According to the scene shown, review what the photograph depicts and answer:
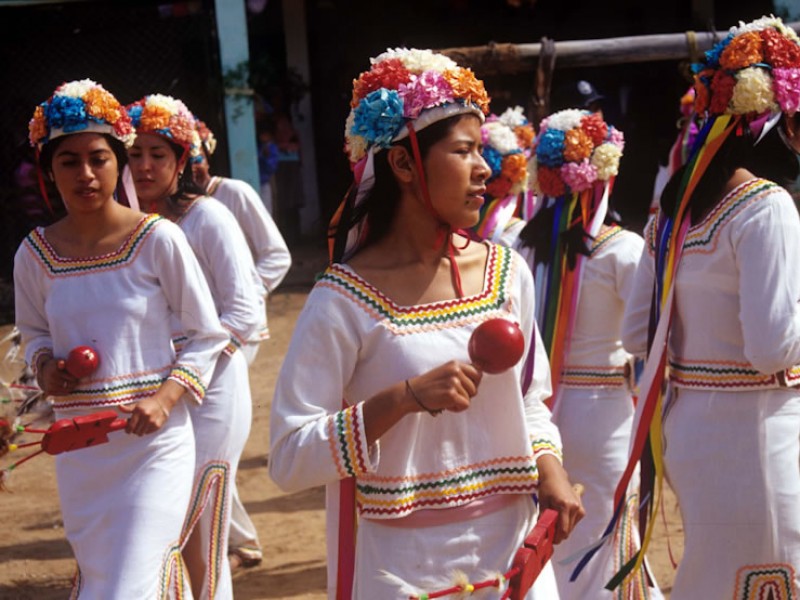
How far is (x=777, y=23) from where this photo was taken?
4.08 m

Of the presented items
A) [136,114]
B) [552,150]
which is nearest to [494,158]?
[552,150]

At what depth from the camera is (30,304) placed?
14.4ft

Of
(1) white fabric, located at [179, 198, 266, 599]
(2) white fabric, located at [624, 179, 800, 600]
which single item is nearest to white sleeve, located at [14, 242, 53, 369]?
(1) white fabric, located at [179, 198, 266, 599]

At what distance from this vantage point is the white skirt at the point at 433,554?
9.30 ft

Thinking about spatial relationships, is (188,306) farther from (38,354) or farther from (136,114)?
(136,114)

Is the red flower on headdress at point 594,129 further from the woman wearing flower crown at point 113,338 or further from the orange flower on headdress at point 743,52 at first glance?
the woman wearing flower crown at point 113,338

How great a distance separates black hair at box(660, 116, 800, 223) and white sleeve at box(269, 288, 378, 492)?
Result: 1533 mm

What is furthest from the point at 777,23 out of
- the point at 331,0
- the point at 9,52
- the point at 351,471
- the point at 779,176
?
the point at 331,0

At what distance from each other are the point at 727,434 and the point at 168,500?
186 centimetres

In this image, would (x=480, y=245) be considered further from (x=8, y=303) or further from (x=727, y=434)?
(x=8, y=303)

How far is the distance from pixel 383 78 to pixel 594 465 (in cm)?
250

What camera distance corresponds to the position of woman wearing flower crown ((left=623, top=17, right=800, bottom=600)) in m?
3.66

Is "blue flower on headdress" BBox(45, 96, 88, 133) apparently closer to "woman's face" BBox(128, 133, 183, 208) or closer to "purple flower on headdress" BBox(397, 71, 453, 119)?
"woman's face" BBox(128, 133, 183, 208)

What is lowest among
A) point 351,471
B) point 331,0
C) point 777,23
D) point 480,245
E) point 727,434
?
point 727,434
